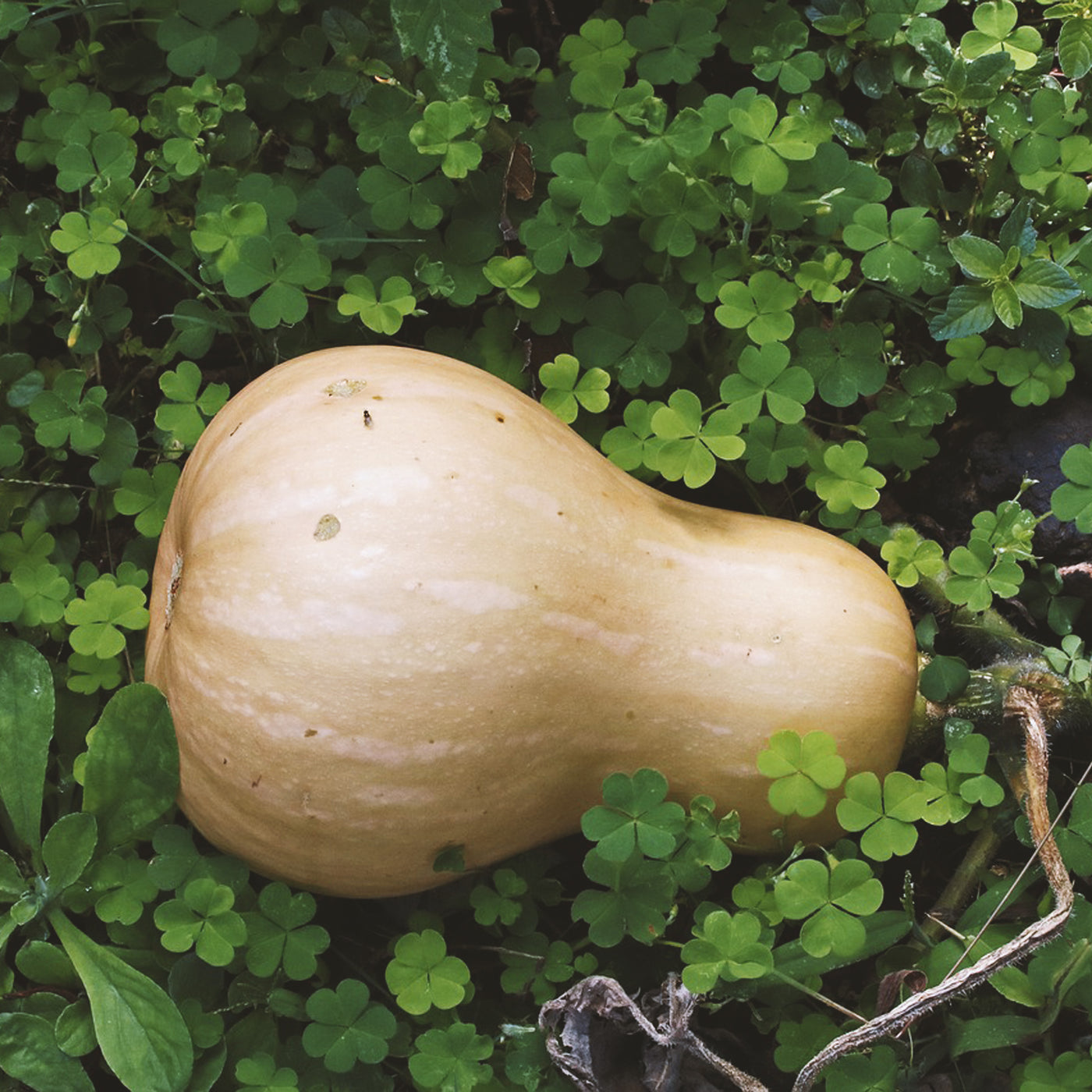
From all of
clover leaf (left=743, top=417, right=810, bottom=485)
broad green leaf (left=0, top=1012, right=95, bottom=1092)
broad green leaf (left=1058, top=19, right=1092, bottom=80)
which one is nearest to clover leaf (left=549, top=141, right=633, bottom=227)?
clover leaf (left=743, top=417, right=810, bottom=485)

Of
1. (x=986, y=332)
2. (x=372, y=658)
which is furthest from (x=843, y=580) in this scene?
(x=372, y=658)

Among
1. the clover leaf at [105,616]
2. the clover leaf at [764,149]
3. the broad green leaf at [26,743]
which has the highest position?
the clover leaf at [764,149]

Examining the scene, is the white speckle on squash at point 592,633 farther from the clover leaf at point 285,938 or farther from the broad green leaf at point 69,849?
the broad green leaf at point 69,849

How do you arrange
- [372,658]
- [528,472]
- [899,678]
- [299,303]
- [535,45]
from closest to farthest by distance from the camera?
[372,658]
[528,472]
[899,678]
[299,303]
[535,45]

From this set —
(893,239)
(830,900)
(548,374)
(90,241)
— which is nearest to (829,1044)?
(830,900)

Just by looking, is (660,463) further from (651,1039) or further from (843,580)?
(651,1039)

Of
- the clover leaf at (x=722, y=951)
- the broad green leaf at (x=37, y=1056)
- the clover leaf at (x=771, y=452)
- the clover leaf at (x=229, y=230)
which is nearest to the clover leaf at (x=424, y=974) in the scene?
the clover leaf at (x=722, y=951)

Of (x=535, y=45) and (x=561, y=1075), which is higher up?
(x=535, y=45)
